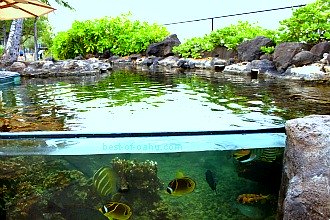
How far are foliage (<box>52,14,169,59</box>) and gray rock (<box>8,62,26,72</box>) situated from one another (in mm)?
8466

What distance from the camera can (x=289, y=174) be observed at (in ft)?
7.92

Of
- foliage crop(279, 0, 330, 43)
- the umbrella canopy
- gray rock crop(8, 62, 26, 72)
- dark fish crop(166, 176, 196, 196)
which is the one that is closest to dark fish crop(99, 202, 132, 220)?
dark fish crop(166, 176, 196, 196)

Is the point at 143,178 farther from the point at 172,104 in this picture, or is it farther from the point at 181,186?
the point at 172,104

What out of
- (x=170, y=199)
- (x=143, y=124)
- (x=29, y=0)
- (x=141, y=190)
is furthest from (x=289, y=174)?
(x=29, y=0)

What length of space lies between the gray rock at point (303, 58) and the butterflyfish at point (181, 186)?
921 centimetres

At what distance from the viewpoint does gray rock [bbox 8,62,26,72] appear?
14477mm

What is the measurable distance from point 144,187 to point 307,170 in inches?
41.4

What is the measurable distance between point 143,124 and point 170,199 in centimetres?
254

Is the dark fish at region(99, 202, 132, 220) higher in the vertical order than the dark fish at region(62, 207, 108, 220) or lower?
higher

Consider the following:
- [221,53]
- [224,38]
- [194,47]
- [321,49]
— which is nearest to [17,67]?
[194,47]

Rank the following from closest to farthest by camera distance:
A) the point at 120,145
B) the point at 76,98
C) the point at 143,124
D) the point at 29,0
Answer: the point at 120,145, the point at 143,124, the point at 29,0, the point at 76,98

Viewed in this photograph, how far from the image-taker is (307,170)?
2.12m

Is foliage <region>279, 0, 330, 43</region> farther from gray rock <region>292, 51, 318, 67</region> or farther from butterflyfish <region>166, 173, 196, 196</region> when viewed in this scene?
butterflyfish <region>166, 173, 196, 196</region>

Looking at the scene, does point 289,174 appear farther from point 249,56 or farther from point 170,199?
point 249,56
